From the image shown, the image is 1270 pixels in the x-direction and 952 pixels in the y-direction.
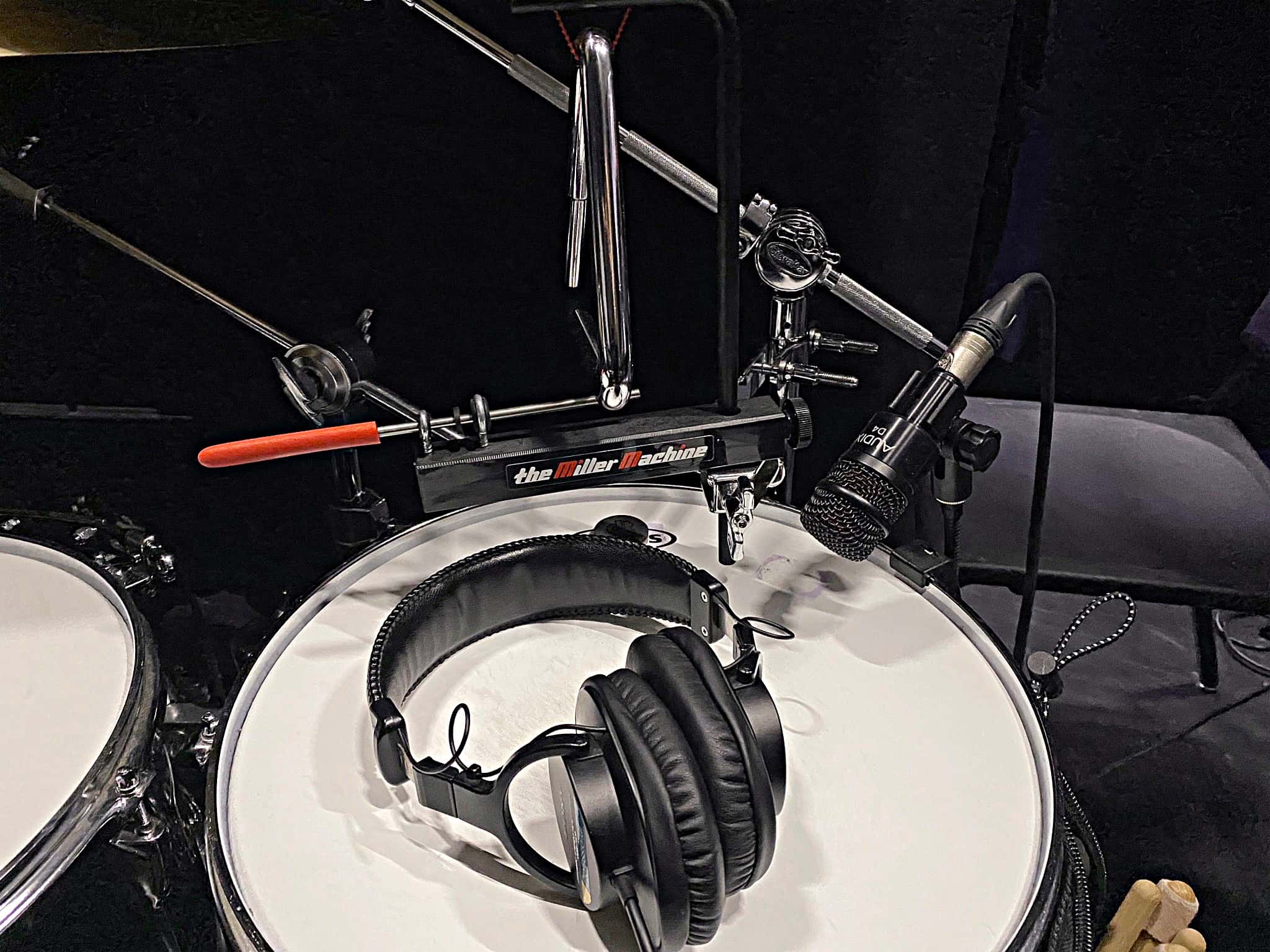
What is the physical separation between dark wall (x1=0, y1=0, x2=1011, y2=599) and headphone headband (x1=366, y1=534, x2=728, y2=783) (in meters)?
0.48

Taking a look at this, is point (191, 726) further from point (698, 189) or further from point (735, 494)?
point (698, 189)

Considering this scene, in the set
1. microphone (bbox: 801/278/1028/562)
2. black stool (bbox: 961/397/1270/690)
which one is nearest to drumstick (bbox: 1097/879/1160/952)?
black stool (bbox: 961/397/1270/690)

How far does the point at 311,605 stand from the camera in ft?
2.80

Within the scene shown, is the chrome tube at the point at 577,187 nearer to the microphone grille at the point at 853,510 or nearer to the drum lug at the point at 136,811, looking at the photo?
the microphone grille at the point at 853,510

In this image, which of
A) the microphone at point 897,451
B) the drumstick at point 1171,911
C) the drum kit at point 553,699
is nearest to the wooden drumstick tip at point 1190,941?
the drumstick at point 1171,911

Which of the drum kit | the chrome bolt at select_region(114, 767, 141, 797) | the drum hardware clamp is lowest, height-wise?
the chrome bolt at select_region(114, 767, 141, 797)

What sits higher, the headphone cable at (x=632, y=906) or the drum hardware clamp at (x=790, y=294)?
the drum hardware clamp at (x=790, y=294)

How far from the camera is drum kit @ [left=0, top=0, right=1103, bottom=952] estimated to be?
63cm

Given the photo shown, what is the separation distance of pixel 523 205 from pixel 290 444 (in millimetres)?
530

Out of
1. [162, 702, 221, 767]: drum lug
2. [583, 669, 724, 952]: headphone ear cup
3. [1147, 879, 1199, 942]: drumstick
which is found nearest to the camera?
[583, 669, 724, 952]: headphone ear cup

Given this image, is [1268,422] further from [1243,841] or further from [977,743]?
[977,743]

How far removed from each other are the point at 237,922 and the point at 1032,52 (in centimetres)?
114

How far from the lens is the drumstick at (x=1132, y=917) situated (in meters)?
0.96

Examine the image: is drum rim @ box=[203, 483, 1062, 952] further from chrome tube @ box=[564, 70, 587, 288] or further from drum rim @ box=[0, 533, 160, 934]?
chrome tube @ box=[564, 70, 587, 288]
